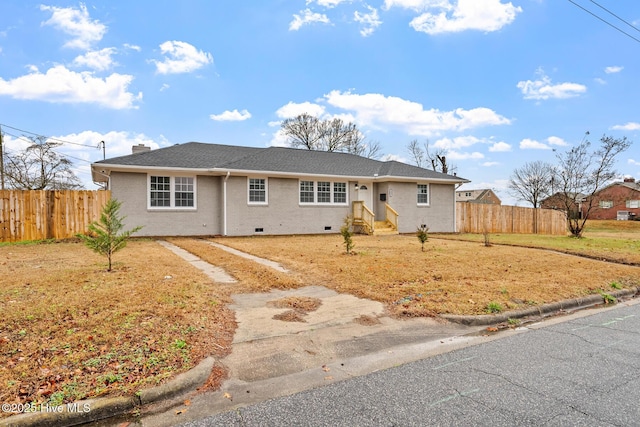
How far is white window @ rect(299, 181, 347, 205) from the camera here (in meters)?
18.8

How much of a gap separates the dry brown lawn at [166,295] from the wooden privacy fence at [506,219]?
40.7 ft

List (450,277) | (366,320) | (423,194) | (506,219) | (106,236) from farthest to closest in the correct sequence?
(506,219)
(423,194)
(450,277)
(106,236)
(366,320)

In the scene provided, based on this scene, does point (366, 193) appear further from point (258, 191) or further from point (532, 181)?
point (532, 181)

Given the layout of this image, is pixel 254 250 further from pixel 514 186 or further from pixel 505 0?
pixel 514 186

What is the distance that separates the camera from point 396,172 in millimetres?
20484

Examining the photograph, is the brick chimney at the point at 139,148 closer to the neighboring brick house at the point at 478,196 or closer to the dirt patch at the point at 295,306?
the dirt patch at the point at 295,306

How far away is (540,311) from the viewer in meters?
5.58

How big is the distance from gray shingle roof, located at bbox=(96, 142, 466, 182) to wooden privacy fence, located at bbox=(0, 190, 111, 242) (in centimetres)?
197

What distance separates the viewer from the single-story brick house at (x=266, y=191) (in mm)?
15680

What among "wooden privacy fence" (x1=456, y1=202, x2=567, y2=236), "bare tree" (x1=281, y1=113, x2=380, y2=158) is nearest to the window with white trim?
"wooden privacy fence" (x1=456, y1=202, x2=567, y2=236)

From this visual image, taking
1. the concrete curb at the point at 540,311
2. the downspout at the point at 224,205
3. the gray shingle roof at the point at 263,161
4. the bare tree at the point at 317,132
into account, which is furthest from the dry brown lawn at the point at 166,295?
the bare tree at the point at 317,132

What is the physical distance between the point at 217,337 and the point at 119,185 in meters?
13.5

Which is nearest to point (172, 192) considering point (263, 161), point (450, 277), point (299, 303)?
point (263, 161)

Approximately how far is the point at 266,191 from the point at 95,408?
15.3 meters
